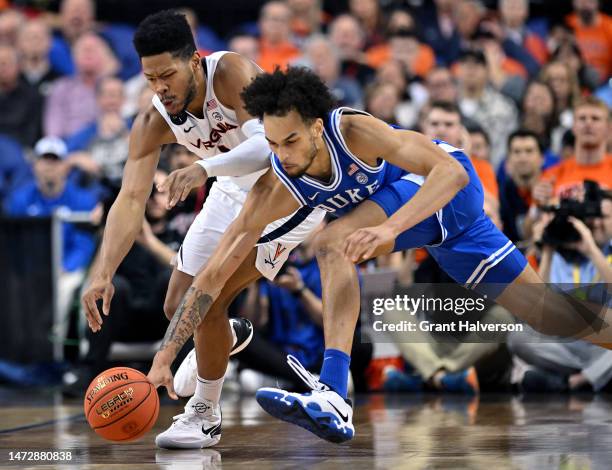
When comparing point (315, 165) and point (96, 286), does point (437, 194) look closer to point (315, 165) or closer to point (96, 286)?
point (315, 165)

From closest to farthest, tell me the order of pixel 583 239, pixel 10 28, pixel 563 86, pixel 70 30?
1. pixel 583 239
2. pixel 563 86
3. pixel 10 28
4. pixel 70 30

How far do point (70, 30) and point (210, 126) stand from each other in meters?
7.25

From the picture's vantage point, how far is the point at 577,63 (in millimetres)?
10234

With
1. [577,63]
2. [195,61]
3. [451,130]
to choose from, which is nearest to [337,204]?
[195,61]

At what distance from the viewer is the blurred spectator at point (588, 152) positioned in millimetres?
8102

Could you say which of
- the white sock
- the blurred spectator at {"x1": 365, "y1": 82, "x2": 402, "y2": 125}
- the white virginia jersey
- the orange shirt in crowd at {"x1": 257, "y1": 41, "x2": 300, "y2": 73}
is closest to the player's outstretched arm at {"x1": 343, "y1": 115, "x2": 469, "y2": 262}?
the white virginia jersey

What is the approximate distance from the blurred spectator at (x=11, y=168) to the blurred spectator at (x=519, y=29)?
5.11 m

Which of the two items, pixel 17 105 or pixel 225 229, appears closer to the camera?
pixel 225 229

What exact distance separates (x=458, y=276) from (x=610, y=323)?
1.10m

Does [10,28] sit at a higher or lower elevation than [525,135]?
higher

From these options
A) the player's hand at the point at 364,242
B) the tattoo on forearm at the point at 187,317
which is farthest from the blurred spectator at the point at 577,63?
the player's hand at the point at 364,242

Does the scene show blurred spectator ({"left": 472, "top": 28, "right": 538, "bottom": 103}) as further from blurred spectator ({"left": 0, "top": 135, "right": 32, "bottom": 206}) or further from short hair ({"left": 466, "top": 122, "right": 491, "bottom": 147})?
blurred spectator ({"left": 0, "top": 135, "right": 32, "bottom": 206})

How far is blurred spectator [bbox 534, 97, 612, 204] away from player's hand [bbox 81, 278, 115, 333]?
4.00 m

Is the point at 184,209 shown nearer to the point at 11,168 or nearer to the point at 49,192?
the point at 49,192
